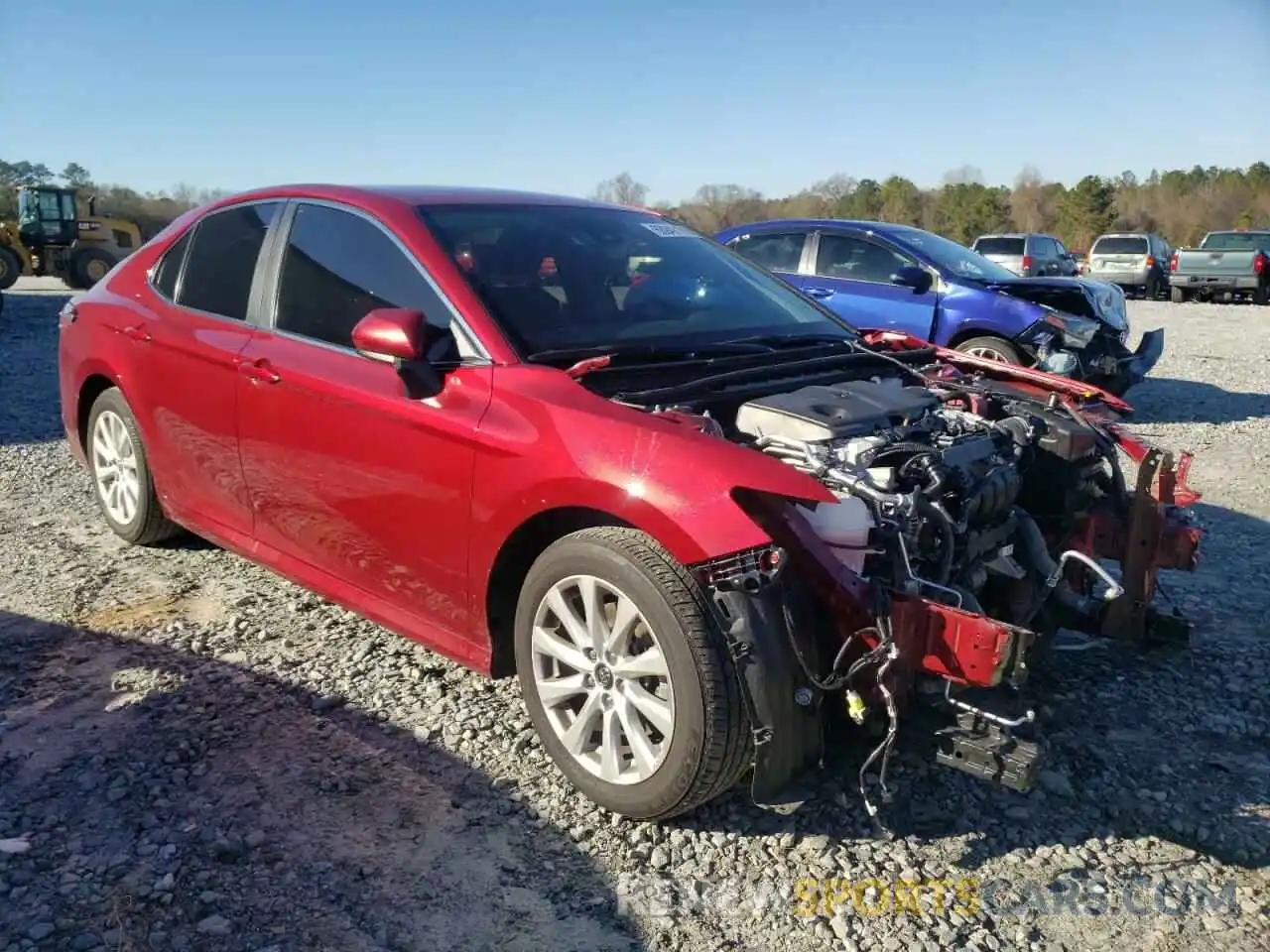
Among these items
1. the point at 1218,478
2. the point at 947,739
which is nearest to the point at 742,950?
the point at 947,739

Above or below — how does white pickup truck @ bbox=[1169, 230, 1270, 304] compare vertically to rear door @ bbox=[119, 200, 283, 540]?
above

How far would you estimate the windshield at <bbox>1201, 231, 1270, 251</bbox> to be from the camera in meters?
25.1

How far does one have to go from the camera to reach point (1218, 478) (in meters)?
6.80

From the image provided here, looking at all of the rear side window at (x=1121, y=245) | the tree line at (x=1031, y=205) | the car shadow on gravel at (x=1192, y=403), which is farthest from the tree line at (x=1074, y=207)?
the car shadow on gravel at (x=1192, y=403)

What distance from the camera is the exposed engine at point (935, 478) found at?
9.27 ft

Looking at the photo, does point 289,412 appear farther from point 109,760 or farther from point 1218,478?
point 1218,478

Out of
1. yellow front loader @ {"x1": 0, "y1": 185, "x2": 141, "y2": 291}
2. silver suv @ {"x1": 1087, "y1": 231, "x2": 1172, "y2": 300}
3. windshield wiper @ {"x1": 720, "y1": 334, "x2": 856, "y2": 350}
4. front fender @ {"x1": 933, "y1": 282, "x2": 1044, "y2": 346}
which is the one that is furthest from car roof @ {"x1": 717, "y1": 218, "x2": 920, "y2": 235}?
silver suv @ {"x1": 1087, "y1": 231, "x2": 1172, "y2": 300}

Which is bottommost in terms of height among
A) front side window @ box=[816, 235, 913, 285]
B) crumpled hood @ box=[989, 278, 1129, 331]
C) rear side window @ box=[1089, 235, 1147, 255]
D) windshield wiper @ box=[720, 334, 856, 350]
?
windshield wiper @ box=[720, 334, 856, 350]

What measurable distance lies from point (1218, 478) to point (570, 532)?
218 inches

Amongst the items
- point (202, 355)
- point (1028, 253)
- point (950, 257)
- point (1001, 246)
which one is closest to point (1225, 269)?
point (1028, 253)

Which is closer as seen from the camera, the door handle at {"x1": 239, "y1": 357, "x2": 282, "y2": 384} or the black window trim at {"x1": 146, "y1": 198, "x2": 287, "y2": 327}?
the door handle at {"x1": 239, "y1": 357, "x2": 282, "y2": 384}

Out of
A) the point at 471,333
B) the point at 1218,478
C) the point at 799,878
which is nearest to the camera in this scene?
the point at 799,878

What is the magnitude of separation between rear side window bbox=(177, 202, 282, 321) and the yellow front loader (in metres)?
20.8

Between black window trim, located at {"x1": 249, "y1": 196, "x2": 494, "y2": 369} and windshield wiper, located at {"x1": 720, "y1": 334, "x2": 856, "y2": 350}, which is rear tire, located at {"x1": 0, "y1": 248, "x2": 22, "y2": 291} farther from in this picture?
windshield wiper, located at {"x1": 720, "y1": 334, "x2": 856, "y2": 350}
